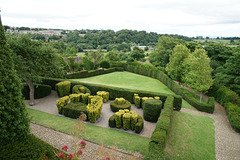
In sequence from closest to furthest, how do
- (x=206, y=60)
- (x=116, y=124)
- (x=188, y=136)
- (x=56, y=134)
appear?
(x=56, y=134), (x=188, y=136), (x=116, y=124), (x=206, y=60)

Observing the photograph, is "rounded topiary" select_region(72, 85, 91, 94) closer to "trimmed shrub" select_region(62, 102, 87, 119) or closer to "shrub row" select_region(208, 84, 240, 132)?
"trimmed shrub" select_region(62, 102, 87, 119)

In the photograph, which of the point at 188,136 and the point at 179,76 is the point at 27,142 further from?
the point at 179,76

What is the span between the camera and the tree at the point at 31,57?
47.3 feet

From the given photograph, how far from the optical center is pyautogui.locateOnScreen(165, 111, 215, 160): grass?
30.0 feet

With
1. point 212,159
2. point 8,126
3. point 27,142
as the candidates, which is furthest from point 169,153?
point 8,126

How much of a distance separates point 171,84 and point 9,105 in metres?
23.8

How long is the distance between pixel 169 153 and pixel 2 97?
952 centimetres

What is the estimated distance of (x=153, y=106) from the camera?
13.7 m

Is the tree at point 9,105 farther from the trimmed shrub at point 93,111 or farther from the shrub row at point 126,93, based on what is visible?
the shrub row at point 126,93

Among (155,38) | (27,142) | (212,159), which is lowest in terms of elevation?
(212,159)

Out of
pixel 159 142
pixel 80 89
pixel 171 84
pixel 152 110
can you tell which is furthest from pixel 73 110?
pixel 171 84

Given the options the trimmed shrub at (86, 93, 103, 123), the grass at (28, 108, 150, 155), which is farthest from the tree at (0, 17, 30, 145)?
the trimmed shrub at (86, 93, 103, 123)

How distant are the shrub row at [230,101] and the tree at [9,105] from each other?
1730cm

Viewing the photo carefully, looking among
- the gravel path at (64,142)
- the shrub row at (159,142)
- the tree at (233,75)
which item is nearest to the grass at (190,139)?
the shrub row at (159,142)
